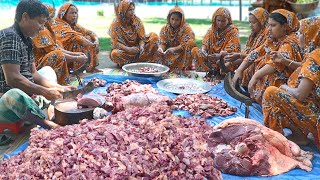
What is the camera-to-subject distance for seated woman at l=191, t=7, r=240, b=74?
675 cm

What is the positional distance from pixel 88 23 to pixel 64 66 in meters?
10.1

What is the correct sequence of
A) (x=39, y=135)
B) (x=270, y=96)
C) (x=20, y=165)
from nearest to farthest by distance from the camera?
(x=20, y=165) < (x=39, y=135) < (x=270, y=96)

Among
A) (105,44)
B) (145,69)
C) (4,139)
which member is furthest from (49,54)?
(105,44)

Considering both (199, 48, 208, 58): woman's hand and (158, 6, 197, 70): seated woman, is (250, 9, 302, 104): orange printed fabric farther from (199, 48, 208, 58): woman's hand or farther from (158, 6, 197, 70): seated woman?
(158, 6, 197, 70): seated woman

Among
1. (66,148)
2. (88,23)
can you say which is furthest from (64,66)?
(88,23)

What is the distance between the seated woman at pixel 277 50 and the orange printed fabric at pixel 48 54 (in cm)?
289

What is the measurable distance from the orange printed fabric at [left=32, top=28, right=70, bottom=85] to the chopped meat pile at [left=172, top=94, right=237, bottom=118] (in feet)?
6.88

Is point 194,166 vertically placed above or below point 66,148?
below

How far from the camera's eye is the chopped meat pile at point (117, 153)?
9.02 feet

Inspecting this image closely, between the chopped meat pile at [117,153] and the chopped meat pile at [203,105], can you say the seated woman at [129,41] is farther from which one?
the chopped meat pile at [117,153]

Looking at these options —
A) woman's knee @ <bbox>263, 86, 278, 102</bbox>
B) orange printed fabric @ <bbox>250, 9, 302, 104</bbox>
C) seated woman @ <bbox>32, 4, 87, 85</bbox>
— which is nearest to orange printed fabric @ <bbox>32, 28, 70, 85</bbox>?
seated woman @ <bbox>32, 4, 87, 85</bbox>

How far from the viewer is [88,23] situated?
1573 cm

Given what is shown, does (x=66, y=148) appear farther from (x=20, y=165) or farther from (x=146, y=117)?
(x=146, y=117)

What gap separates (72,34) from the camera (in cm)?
692
